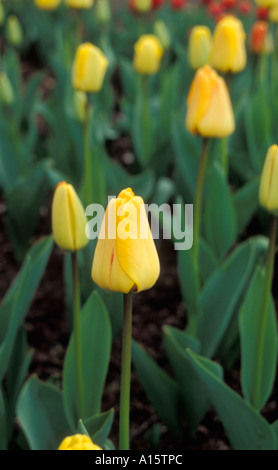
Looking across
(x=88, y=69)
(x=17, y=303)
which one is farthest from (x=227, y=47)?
(x=17, y=303)

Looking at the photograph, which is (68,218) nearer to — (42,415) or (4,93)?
(42,415)

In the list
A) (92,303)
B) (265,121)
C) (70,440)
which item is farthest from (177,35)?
(70,440)

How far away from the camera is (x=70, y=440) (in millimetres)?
600

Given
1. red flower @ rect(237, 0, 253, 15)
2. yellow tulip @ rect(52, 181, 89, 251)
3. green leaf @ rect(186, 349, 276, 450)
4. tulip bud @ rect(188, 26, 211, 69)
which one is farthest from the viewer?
red flower @ rect(237, 0, 253, 15)

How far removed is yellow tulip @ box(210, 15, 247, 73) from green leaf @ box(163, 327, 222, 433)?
0.71 metres

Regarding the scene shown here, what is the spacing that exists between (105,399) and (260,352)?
604 millimetres

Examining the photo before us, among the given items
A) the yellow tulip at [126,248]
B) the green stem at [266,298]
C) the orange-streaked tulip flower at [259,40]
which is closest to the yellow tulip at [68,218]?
the yellow tulip at [126,248]

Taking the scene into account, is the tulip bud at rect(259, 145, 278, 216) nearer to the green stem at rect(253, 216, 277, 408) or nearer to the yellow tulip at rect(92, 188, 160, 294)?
the green stem at rect(253, 216, 277, 408)

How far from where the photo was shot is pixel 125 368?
0.92 m

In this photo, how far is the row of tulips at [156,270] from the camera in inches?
39.8

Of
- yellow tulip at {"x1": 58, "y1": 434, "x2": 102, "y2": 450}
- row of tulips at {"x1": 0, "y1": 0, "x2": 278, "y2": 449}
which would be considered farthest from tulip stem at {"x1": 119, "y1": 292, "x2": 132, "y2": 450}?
yellow tulip at {"x1": 58, "y1": 434, "x2": 102, "y2": 450}

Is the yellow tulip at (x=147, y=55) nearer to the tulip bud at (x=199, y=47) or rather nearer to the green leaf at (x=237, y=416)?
the tulip bud at (x=199, y=47)

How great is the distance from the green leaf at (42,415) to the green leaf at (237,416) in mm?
287

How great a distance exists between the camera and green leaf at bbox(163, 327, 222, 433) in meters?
1.34
